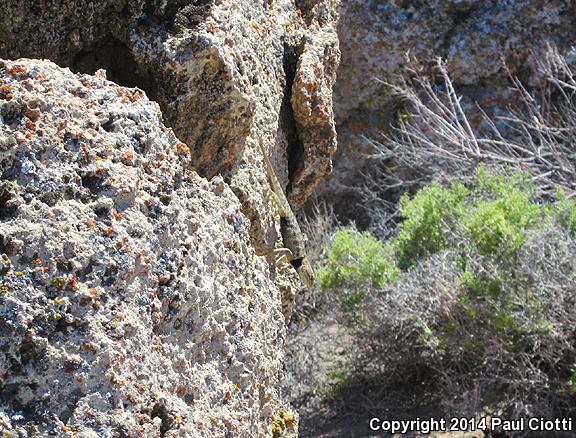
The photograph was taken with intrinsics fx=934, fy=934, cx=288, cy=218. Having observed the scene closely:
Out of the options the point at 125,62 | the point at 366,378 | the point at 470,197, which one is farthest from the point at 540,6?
the point at 125,62

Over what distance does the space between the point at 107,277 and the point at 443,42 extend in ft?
22.5

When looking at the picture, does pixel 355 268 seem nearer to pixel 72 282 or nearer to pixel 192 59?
pixel 192 59

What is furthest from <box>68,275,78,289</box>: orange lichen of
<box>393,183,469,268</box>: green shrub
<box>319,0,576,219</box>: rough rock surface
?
<box>319,0,576,219</box>: rough rock surface

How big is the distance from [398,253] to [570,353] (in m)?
1.27

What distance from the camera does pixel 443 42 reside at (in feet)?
26.0

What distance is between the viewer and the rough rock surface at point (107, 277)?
1323 mm

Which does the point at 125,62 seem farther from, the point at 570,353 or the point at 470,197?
the point at 470,197

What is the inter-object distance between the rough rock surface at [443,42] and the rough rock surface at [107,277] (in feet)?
20.6

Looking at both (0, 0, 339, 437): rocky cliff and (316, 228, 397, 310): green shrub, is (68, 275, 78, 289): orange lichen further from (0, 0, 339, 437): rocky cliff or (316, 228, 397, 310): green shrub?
(316, 228, 397, 310): green shrub

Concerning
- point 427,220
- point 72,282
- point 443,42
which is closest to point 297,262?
point 72,282

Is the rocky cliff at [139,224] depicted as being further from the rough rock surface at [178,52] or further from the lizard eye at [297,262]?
the lizard eye at [297,262]

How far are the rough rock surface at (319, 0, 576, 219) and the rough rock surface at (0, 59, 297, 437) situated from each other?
6.29 metres

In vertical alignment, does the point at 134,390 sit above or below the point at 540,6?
below

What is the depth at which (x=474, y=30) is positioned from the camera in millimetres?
7910
